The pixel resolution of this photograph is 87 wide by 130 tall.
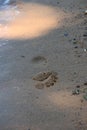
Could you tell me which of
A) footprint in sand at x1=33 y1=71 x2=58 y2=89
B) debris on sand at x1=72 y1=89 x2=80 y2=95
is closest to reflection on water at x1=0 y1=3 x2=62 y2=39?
footprint in sand at x1=33 y1=71 x2=58 y2=89

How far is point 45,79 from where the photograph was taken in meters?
4.52

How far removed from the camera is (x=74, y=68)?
4.65 m

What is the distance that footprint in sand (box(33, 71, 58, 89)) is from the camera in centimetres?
439

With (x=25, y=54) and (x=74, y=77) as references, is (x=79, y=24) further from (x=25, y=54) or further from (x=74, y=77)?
(x=74, y=77)

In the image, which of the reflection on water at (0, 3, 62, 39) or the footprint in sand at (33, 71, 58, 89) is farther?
the reflection on water at (0, 3, 62, 39)

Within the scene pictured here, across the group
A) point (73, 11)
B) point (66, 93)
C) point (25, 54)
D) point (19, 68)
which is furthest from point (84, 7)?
point (66, 93)

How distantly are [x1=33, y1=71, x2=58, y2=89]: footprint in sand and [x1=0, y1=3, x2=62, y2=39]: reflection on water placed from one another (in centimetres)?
143

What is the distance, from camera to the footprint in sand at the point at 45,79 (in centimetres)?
439

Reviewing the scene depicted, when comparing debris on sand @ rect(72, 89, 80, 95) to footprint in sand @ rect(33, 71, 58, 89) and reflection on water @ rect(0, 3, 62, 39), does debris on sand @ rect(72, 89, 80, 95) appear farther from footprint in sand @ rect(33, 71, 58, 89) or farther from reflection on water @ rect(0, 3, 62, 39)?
reflection on water @ rect(0, 3, 62, 39)

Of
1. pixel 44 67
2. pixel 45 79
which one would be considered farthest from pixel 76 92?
pixel 44 67

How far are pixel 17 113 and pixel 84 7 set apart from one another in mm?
3542

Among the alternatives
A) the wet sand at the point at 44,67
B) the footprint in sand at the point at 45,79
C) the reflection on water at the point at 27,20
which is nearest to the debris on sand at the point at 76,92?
the wet sand at the point at 44,67

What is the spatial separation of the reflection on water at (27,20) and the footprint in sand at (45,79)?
143cm

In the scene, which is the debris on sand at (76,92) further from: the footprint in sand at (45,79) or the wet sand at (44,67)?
the footprint in sand at (45,79)
